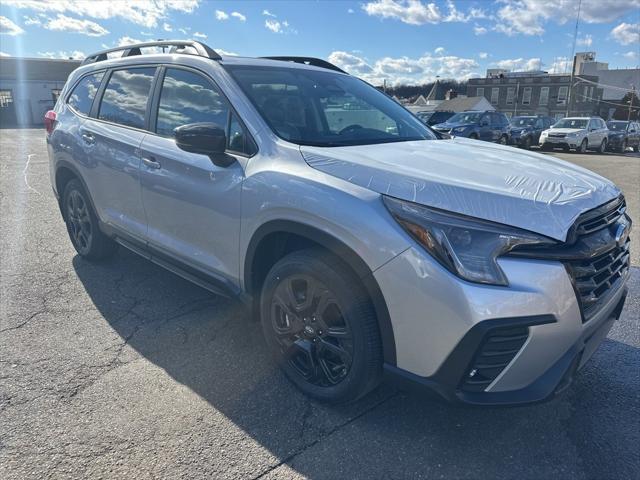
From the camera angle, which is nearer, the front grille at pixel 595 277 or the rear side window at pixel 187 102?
the front grille at pixel 595 277

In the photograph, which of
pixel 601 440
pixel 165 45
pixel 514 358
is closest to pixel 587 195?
pixel 514 358

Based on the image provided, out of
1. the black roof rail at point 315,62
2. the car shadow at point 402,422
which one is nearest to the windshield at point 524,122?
the black roof rail at point 315,62

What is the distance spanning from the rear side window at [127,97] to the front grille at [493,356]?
114 inches

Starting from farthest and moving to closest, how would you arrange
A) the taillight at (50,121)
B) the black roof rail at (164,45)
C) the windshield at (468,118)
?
the windshield at (468,118)
the taillight at (50,121)
the black roof rail at (164,45)

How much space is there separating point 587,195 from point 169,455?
7.75 ft

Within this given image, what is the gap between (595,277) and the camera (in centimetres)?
219

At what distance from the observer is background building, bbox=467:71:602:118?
61094mm

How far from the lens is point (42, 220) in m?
6.50

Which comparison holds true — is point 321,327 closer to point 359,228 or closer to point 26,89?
point 359,228

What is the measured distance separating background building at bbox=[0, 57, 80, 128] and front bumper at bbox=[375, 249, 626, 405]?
49.4m

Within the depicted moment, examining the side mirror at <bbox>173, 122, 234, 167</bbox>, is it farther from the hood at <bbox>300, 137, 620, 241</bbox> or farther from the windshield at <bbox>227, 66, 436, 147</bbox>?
the hood at <bbox>300, 137, 620, 241</bbox>

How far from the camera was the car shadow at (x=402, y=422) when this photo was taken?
226 cm

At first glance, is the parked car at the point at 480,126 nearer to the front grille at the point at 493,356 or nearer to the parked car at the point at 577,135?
the parked car at the point at 577,135

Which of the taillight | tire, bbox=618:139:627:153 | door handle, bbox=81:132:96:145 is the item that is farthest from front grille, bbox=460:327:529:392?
tire, bbox=618:139:627:153
